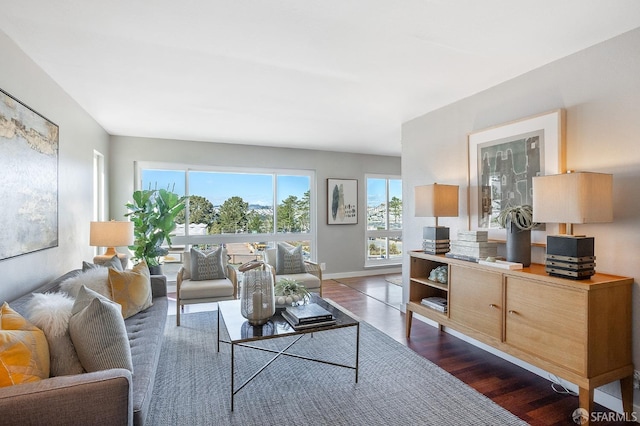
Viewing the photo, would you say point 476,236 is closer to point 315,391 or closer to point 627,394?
point 627,394

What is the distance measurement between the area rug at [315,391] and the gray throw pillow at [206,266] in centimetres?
94

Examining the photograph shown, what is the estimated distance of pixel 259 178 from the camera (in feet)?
20.1

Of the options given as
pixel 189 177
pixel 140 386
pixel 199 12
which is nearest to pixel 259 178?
pixel 189 177

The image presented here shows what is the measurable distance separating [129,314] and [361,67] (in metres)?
2.67

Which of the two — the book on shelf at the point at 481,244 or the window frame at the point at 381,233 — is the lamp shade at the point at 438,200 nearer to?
the book on shelf at the point at 481,244

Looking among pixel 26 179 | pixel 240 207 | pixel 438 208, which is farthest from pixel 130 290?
pixel 240 207

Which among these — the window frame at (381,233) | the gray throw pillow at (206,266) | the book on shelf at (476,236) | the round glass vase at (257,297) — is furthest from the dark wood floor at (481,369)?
the window frame at (381,233)

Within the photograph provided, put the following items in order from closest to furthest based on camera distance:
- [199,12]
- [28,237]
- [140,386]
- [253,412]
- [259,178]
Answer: [140,386] → [199,12] → [253,412] → [28,237] → [259,178]

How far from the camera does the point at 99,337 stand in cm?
163

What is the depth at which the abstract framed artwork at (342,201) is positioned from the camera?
6504mm

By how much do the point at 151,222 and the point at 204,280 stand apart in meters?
1.23

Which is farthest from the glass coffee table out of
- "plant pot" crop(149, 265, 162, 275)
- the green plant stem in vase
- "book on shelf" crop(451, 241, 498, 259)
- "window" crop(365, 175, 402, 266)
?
"window" crop(365, 175, 402, 266)

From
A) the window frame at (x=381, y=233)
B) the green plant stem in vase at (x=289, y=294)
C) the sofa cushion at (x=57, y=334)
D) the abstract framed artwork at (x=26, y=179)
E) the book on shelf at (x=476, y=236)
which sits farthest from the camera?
the window frame at (x=381, y=233)

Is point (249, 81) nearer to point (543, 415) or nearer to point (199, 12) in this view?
point (199, 12)
